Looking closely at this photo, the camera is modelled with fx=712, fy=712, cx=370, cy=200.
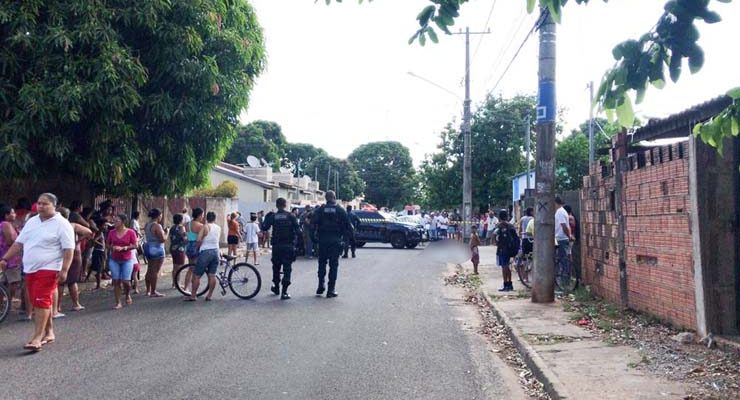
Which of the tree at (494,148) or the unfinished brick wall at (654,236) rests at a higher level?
the tree at (494,148)

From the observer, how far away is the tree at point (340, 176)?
83438mm

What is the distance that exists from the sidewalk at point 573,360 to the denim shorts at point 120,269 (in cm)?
611

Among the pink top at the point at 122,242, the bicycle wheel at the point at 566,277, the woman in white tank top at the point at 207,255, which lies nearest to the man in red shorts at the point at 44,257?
the pink top at the point at 122,242

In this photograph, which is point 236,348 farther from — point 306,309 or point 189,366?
point 306,309

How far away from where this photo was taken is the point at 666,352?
7801mm

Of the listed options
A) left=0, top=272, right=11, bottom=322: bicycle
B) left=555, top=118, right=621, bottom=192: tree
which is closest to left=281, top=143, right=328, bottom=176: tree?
left=555, top=118, right=621, bottom=192: tree

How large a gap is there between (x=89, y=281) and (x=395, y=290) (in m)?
7.01

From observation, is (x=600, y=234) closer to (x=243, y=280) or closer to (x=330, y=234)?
(x=330, y=234)

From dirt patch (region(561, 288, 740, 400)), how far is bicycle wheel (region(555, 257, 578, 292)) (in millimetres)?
2301

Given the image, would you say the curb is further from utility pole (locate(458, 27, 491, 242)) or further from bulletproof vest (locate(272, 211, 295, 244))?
utility pole (locate(458, 27, 491, 242))

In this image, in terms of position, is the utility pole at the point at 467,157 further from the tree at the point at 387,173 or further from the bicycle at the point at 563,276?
the tree at the point at 387,173

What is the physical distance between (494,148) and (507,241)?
1068 inches

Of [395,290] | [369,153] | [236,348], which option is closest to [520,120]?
[395,290]

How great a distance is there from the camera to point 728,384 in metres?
6.45
